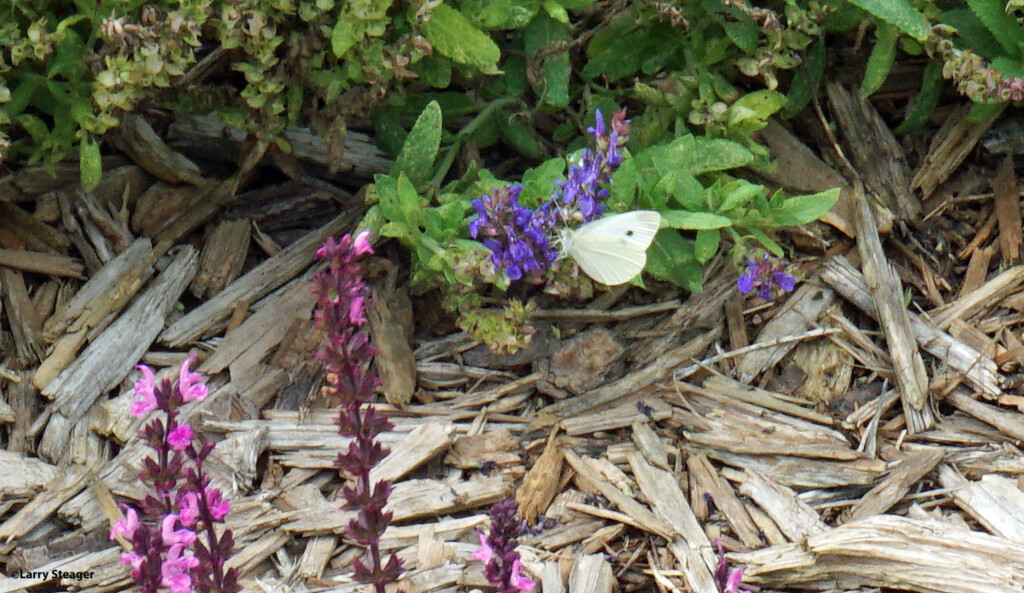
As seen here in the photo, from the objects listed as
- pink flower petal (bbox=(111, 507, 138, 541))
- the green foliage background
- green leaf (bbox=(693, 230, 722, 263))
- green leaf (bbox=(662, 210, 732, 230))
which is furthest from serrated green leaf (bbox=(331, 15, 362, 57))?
pink flower petal (bbox=(111, 507, 138, 541))

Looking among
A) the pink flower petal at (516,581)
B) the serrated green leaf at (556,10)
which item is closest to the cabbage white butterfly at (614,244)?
the serrated green leaf at (556,10)

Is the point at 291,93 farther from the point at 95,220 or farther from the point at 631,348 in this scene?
the point at 631,348

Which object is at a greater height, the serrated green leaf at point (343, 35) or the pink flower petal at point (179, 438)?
the serrated green leaf at point (343, 35)

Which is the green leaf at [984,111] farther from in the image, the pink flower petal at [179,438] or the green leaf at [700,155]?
the pink flower petal at [179,438]

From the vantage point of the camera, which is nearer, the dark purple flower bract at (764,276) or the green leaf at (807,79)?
the dark purple flower bract at (764,276)

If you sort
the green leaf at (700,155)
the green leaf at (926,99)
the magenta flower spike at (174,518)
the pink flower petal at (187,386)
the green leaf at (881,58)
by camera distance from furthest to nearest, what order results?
1. the green leaf at (926,99)
2. the green leaf at (881,58)
3. the green leaf at (700,155)
4. the pink flower petal at (187,386)
5. the magenta flower spike at (174,518)

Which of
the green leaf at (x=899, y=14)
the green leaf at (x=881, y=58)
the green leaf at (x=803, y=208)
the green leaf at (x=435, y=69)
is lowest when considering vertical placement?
the green leaf at (x=803, y=208)

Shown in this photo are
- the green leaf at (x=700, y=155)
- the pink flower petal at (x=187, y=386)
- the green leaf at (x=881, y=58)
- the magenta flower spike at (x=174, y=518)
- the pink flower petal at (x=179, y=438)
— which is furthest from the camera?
the green leaf at (x=881, y=58)

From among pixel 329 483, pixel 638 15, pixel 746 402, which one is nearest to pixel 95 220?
pixel 329 483
